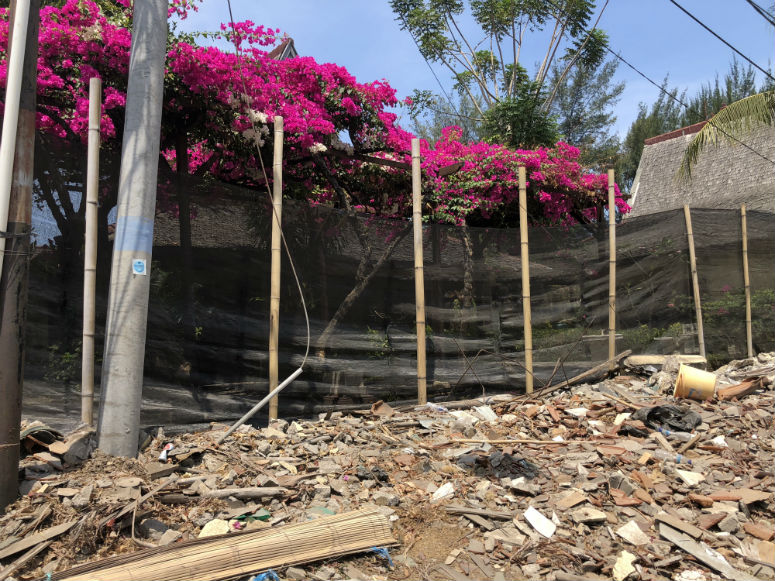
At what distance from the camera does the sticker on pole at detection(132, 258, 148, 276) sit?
3533 millimetres

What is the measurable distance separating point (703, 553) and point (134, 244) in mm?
3656

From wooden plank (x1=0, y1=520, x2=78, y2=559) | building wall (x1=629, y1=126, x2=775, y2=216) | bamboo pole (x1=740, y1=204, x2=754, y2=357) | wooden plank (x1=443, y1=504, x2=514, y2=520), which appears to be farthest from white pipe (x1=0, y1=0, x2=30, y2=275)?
building wall (x1=629, y1=126, x2=775, y2=216)

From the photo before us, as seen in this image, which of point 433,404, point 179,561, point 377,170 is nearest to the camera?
point 179,561

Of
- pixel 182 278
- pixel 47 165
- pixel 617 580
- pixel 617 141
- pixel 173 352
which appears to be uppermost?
pixel 617 141

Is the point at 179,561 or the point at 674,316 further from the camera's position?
the point at 674,316

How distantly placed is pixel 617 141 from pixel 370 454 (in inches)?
926

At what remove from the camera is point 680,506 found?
135 inches

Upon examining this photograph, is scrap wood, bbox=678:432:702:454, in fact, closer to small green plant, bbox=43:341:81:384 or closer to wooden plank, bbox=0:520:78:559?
wooden plank, bbox=0:520:78:559

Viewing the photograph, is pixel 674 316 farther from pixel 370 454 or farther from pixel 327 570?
pixel 327 570

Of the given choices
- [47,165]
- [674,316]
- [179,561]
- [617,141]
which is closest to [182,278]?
[47,165]

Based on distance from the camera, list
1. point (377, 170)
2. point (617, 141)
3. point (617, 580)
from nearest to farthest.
Result: 1. point (617, 580)
2. point (377, 170)
3. point (617, 141)

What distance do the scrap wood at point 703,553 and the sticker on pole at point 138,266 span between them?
338 cm

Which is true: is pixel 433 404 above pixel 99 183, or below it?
below

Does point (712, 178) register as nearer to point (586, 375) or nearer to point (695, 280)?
point (695, 280)
